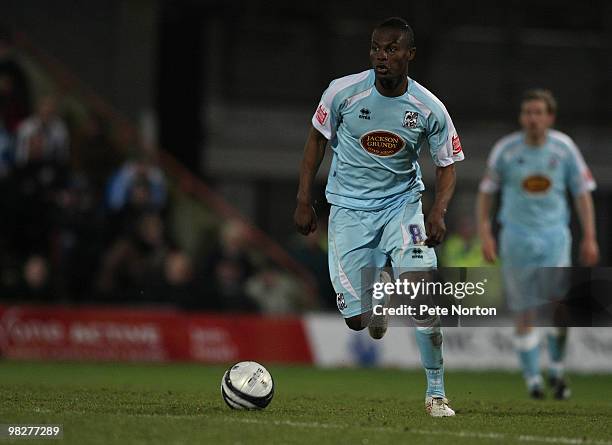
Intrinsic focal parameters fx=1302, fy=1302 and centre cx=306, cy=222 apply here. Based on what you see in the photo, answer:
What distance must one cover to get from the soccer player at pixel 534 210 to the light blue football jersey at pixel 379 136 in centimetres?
358

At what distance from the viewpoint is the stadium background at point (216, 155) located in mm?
17547

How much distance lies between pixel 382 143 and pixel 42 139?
983 centimetres

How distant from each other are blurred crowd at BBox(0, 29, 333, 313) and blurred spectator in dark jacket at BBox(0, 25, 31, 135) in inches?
0.8

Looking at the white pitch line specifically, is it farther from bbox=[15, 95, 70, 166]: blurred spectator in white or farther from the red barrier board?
bbox=[15, 95, 70, 166]: blurred spectator in white

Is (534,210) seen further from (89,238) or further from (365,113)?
(89,238)

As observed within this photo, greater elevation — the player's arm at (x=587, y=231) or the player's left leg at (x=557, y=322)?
the player's arm at (x=587, y=231)

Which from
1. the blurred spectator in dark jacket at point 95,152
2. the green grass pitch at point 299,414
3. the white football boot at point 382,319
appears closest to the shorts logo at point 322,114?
the white football boot at point 382,319

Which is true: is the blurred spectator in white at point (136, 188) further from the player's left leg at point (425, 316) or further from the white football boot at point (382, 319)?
the player's left leg at point (425, 316)

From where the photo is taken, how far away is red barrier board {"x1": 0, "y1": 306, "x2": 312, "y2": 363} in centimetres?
1675

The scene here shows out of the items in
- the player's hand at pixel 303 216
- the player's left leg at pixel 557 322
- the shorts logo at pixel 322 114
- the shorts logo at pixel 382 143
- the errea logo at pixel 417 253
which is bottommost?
the player's left leg at pixel 557 322

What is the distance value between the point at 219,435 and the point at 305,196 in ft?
7.37

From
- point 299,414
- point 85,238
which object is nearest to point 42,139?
point 85,238

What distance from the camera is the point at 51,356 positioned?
16812 millimetres

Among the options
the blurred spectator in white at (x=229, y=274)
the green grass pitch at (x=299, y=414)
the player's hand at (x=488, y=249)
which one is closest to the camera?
the green grass pitch at (x=299, y=414)
